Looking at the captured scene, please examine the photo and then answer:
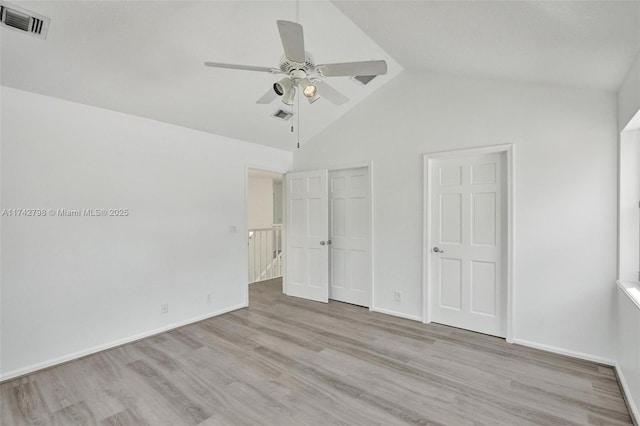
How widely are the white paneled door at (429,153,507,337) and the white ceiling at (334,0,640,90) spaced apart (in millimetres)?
982

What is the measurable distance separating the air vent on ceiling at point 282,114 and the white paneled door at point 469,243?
2013 mm

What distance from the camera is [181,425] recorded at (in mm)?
2018

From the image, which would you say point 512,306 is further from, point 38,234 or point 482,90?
point 38,234

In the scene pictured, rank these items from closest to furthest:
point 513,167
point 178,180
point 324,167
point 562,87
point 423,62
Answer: point 562,87, point 513,167, point 423,62, point 178,180, point 324,167

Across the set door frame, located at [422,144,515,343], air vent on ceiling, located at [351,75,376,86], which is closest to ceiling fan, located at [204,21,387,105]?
air vent on ceiling, located at [351,75,376,86]

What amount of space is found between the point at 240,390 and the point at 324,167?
324 cm

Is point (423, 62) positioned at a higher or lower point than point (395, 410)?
higher

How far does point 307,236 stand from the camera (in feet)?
16.0

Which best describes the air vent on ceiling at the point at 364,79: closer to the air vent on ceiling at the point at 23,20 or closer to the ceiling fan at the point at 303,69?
the ceiling fan at the point at 303,69

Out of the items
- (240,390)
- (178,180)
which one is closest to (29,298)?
(178,180)

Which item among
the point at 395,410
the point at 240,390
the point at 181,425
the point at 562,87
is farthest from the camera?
the point at 562,87

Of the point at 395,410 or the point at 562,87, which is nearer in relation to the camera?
the point at 395,410

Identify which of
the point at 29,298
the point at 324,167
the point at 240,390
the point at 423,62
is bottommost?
the point at 240,390

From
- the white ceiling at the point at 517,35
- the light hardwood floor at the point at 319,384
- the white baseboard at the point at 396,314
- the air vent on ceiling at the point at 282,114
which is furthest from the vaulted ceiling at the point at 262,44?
the white baseboard at the point at 396,314
